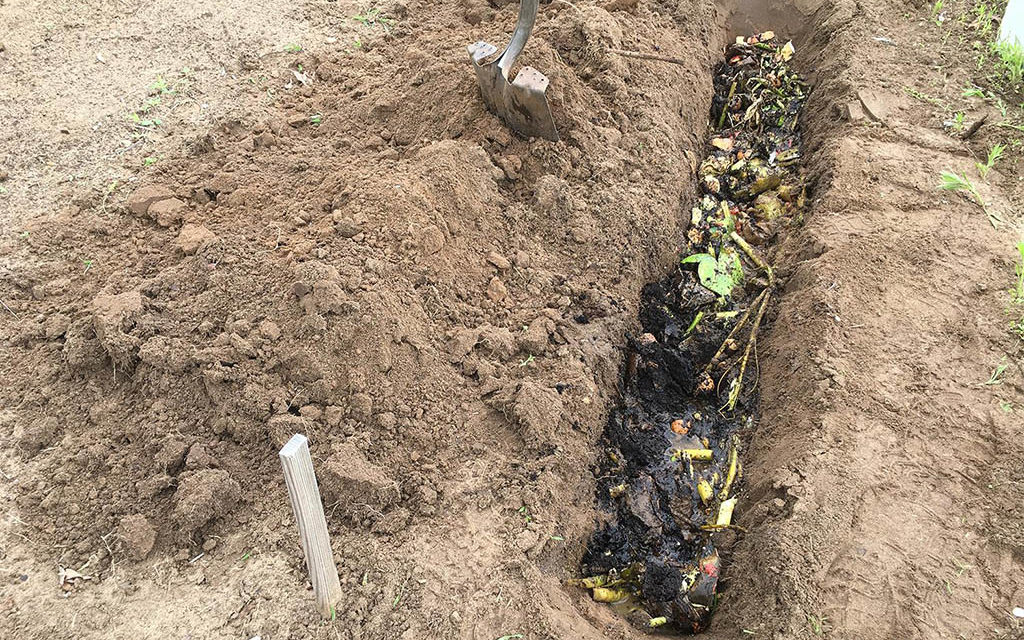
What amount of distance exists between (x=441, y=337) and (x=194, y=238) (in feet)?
3.67

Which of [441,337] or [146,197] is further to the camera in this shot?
[146,197]

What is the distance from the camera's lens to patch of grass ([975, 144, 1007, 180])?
322 cm

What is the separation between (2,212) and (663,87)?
3.27 meters

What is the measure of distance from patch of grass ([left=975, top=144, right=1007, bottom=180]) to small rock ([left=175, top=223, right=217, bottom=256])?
3.52 metres

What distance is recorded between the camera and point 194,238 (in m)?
2.75

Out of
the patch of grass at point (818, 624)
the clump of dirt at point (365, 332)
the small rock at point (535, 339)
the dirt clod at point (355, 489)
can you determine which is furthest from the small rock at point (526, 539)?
the patch of grass at point (818, 624)

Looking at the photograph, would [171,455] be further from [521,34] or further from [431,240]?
[521,34]

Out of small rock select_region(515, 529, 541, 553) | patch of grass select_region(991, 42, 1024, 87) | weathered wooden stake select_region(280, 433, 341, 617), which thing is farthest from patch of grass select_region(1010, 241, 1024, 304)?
weathered wooden stake select_region(280, 433, 341, 617)

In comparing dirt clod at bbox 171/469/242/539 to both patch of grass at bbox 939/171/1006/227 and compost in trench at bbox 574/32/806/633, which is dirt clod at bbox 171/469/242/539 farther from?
patch of grass at bbox 939/171/1006/227

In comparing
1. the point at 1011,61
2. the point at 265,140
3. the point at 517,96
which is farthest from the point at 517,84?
the point at 1011,61

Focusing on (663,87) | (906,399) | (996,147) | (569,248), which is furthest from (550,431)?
(996,147)

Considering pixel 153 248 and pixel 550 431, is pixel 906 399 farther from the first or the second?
pixel 153 248

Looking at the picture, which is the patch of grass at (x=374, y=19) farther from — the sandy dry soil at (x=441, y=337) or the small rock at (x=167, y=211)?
the small rock at (x=167, y=211)

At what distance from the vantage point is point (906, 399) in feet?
8.27
